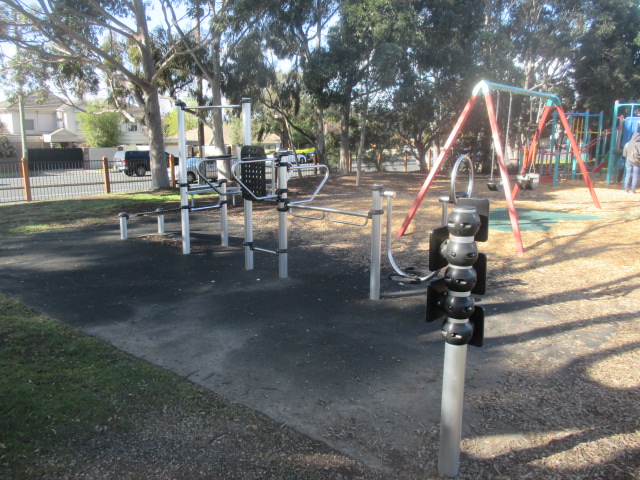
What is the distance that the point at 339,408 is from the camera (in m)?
3.33

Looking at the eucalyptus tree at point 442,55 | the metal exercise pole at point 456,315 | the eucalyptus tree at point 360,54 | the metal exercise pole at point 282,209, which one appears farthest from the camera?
the eucalyptus tree at point 442,55

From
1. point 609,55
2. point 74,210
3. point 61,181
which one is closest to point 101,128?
point 61,181

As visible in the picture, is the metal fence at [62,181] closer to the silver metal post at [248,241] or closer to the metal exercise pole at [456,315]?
the silver metal post at [248,241]

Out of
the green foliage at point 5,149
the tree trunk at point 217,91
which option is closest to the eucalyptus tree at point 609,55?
the tree trunk at point 217,91

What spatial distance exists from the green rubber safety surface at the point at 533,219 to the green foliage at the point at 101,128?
158 feet

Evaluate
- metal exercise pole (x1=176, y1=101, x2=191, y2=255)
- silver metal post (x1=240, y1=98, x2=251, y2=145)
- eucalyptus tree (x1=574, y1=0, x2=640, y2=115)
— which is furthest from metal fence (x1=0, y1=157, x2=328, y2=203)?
eucalyptus tree (x1=574, y1=0, x2=640, y2=115)

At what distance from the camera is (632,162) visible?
563 inches

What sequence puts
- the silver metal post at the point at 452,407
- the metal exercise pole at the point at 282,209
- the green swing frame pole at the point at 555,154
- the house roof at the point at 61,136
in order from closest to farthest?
the silver metal post at the point at 452,407, the metal exercise pole at the point at 282,209, the green swing frame pole at the point at 555,154, the house roof at the point at 61,136

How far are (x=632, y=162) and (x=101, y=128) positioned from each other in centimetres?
4942

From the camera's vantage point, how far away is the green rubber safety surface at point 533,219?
32.5ft

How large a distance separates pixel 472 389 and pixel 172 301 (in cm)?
343

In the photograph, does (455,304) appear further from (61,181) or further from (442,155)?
(61,181)

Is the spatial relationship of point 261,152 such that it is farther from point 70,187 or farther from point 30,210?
point 70,187

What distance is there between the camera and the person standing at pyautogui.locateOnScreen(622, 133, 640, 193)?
1411cm
